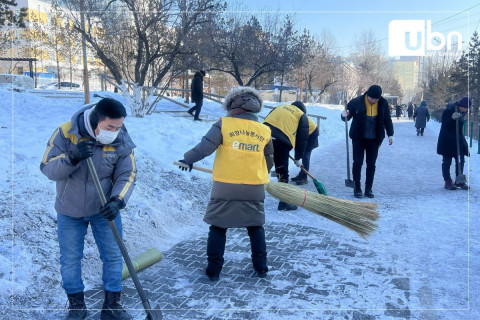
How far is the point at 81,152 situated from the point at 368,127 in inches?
192

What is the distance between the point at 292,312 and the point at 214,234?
0.92 metres

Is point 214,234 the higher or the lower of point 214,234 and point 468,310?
the higher

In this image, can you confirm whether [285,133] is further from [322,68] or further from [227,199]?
[322,68]

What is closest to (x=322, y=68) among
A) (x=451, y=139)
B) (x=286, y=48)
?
(x=286, y=48)

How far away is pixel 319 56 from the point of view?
99.5ft

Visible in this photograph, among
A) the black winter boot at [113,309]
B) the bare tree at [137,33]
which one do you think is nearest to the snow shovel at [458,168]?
the black winter boot at [113,309]

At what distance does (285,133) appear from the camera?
5.77 metres

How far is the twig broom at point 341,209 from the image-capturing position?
418 cm

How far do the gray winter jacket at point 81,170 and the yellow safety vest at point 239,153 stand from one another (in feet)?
2.75

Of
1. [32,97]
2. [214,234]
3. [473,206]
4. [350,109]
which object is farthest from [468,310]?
[32,97]

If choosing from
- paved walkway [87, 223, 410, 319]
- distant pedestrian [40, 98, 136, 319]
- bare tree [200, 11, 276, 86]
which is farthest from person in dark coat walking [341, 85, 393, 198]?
bare tree [200, 11, 276, 86]

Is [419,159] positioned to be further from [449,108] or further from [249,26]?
[249,26]

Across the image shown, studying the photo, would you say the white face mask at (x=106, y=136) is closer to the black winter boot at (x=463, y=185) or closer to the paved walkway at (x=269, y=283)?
the paved walkway at (x=269, y=283)

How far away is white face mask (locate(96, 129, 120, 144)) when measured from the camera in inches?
106
